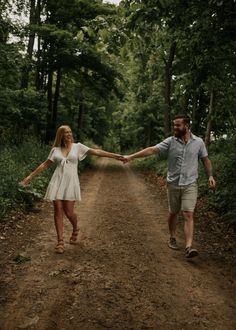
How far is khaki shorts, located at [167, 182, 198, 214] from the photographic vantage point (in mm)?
6926

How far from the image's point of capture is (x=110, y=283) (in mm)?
5559

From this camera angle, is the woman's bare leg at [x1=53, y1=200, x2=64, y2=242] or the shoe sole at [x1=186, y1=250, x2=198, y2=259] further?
the woman's bare leg at [x1=53, y1=200, x2=64, y2=242]

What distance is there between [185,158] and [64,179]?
228 cm

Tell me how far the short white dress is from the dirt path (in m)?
1.05

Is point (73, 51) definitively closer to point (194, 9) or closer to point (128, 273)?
point (194, 9)

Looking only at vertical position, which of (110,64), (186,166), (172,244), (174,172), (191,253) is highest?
(110,64)

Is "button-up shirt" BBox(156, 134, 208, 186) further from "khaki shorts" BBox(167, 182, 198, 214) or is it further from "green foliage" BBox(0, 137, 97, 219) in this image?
"green foliage" BBox(0, 137, 97, 219)

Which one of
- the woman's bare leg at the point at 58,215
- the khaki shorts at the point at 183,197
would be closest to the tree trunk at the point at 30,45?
the woman's bare leg at the point at 58,215

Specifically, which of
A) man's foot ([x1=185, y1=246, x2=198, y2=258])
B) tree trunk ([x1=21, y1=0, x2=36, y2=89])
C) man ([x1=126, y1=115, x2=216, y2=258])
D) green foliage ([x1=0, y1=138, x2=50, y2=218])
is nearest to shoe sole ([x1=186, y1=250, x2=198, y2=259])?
man's foot ([x1=185, y1=246, x2=198, y2=258])

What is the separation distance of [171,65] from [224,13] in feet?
53.6

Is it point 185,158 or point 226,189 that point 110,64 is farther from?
point 185,158

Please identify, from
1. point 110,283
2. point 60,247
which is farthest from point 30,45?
point 110,283

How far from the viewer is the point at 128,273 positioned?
6.02 metres

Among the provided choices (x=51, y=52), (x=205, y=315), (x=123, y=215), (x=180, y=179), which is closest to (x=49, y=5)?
(x=51, y=52)
